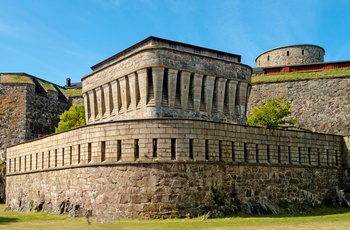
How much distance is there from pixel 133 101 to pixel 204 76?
6502 millimetres

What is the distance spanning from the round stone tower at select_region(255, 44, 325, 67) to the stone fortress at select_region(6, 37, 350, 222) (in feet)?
99.1

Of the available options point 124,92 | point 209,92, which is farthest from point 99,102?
point 209,92

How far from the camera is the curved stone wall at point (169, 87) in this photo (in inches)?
1426

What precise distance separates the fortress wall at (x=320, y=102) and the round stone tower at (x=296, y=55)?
14555 millimetres

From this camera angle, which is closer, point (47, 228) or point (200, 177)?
point (47, 228)

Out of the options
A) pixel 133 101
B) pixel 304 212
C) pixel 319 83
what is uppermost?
pixel 319 83

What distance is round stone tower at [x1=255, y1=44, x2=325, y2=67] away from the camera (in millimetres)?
68688

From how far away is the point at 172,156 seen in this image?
25.2 meters

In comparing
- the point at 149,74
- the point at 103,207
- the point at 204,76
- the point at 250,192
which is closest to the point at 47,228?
the point at 103,207

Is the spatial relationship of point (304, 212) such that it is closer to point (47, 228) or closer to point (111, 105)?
point (47, 228)

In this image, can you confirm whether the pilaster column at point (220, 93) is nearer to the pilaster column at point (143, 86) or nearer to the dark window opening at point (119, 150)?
the pilaster column at point (143, 86)

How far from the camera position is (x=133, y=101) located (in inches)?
1468

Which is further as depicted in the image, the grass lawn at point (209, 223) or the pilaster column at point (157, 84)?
the pilaster column at point (157, 84)

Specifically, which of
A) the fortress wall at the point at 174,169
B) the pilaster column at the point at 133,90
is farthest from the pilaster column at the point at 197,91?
the fortress wall at the point at 174,169
